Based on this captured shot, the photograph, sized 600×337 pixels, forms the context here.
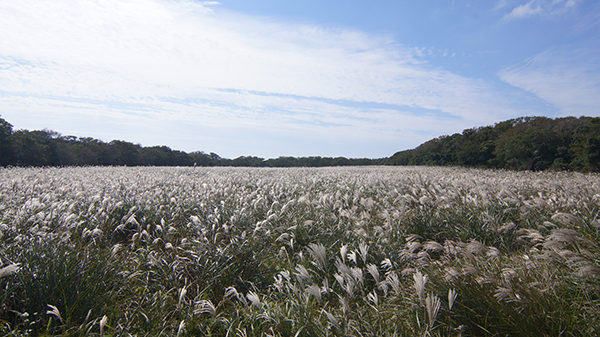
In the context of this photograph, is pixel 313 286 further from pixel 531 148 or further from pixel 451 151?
pixel 451 151

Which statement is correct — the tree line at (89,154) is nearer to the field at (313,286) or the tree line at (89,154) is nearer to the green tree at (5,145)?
the green tree at (5,145)

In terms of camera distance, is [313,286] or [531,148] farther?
[531,148]

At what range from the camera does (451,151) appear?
164 feet

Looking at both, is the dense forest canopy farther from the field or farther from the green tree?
the field

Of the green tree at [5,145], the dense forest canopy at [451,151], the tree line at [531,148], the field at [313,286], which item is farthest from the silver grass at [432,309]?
the green tree at [5,145]

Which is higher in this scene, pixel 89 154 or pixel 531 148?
pixel 531 148

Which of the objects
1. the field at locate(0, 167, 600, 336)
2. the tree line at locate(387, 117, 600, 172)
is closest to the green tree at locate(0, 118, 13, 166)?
the field at locate(0, 167, 600, 336)

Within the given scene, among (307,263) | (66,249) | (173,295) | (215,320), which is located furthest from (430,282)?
(66,249)

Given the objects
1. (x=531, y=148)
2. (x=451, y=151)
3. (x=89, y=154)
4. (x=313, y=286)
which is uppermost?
(x=451, y=151)

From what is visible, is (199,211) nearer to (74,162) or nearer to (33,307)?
(33,307)

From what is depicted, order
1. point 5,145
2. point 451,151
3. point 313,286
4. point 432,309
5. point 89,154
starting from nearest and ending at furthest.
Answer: point 432,309 → point 313,286 → point 5,145 → point 89,154 → point 451,151

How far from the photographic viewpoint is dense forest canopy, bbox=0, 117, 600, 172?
27.9 m

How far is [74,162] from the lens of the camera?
117ft

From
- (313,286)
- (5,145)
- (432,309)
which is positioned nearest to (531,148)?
(432,309)
